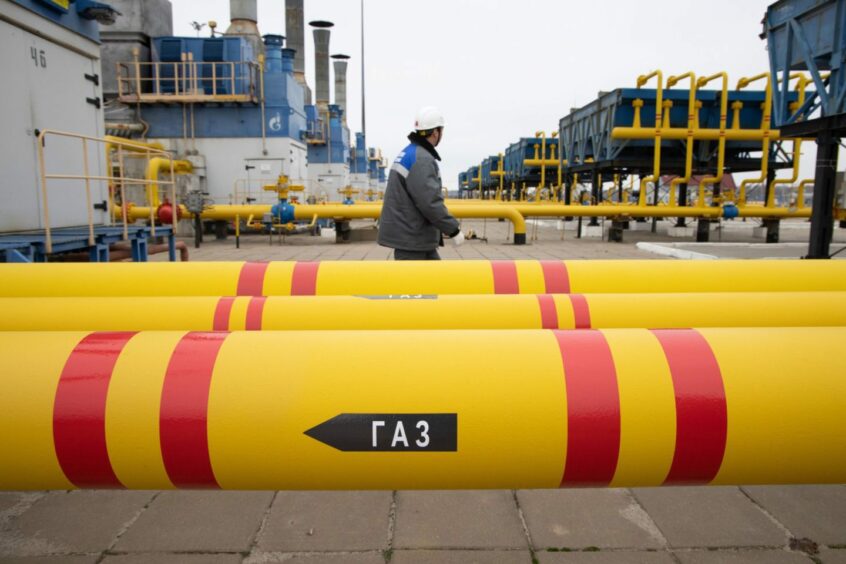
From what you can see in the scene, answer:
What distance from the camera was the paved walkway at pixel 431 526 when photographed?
2.34 m

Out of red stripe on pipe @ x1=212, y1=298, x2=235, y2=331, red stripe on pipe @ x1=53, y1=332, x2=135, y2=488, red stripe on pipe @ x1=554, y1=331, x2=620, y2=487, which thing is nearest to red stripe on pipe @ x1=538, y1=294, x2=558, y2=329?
red stripe on pipe @ x1=554, y1=331, x2=620, y2=487

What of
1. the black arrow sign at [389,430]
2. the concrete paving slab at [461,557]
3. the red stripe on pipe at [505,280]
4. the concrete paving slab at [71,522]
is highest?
the red stripe on pipe at [505,280]

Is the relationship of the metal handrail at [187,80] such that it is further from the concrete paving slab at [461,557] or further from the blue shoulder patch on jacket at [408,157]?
the concrete paving slab at [461,557]

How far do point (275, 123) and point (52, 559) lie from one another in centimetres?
1764

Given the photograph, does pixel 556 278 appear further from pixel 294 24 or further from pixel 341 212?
pixel 294 24

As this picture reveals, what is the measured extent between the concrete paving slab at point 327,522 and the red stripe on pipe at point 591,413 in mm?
1040

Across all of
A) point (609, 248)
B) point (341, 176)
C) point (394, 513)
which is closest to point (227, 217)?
point (609, 248)

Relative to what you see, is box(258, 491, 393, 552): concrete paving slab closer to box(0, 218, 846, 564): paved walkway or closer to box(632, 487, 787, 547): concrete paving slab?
box(0, 218, 846, 564): paved walkway

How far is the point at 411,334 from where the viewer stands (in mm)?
1966

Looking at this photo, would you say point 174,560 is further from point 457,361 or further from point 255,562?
point 457,361

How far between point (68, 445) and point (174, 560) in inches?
32.0

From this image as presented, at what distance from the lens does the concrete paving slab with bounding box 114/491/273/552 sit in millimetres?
2416

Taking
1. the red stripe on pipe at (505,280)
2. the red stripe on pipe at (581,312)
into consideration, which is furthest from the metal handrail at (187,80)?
the red stripe on pipe at (581,312)

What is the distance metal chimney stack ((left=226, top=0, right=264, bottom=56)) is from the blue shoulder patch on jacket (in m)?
22.3
